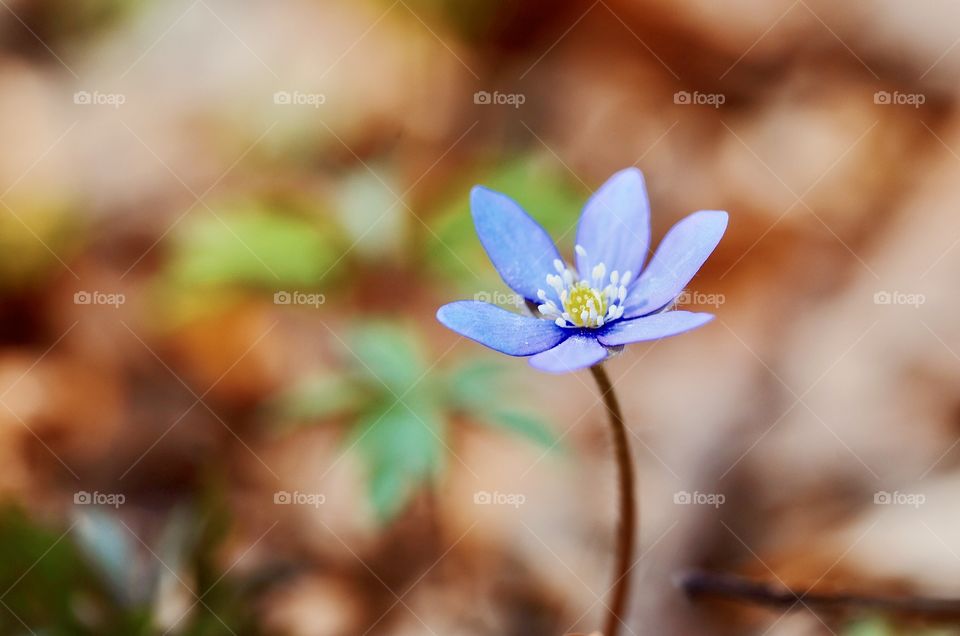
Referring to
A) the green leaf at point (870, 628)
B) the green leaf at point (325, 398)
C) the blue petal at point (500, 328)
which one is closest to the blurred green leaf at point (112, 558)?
the green leaf at point (325, 398)

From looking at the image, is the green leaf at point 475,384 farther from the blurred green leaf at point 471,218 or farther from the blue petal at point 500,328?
the blue petal at point 500,328

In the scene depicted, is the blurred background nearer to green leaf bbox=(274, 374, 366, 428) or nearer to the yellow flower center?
green leaf bbox=(274, 374, 366, 428)

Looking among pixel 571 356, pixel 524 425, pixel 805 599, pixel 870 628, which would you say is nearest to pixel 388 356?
pixel 524 425

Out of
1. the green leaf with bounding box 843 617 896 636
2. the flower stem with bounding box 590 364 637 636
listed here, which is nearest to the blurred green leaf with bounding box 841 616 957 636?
the green leaf with bounding box 843 617 896 636

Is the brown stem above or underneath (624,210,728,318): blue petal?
underneath

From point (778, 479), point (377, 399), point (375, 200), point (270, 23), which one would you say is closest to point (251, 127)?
point (270, 23)

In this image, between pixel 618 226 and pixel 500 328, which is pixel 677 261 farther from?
pixel 500 328
